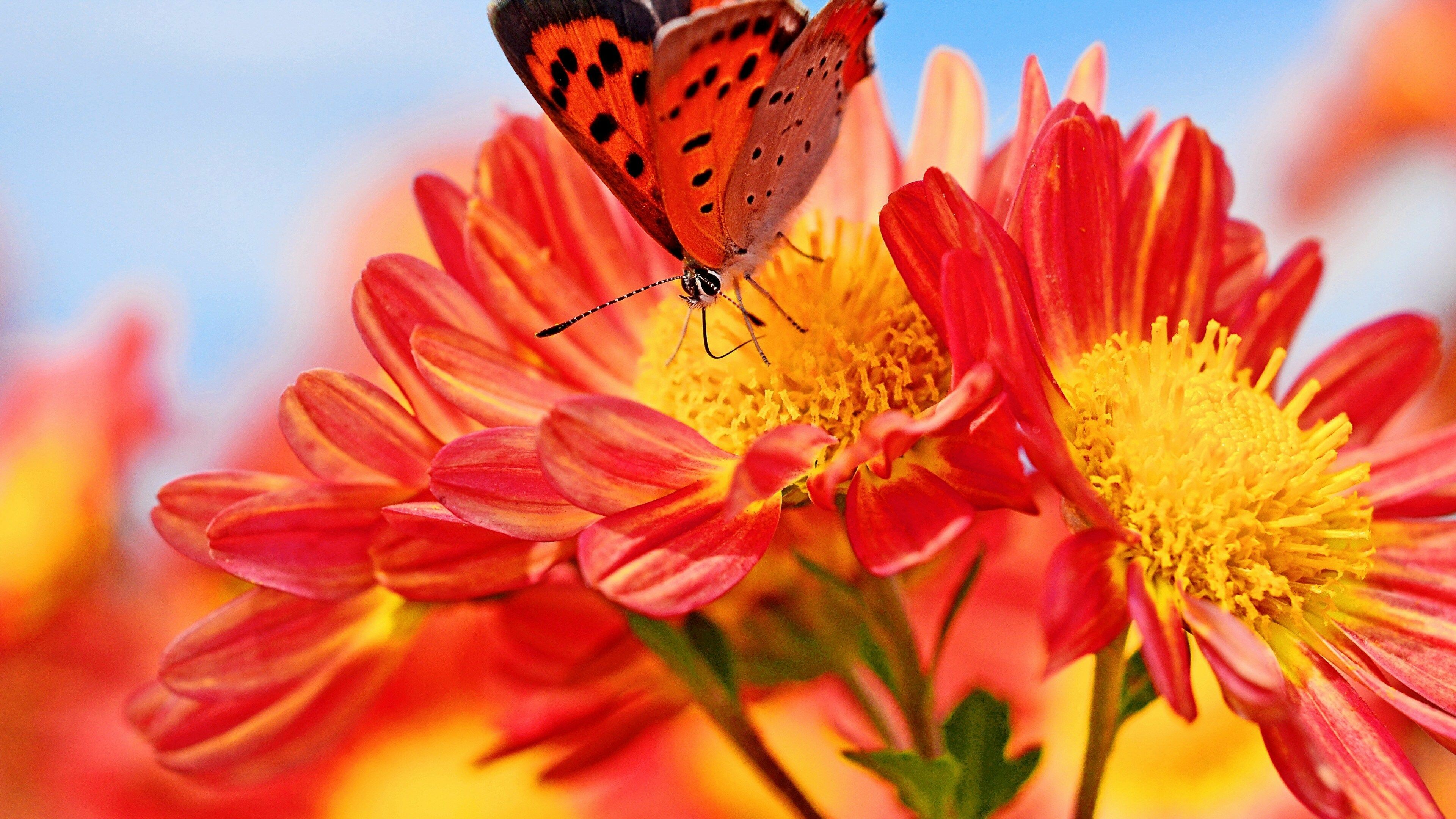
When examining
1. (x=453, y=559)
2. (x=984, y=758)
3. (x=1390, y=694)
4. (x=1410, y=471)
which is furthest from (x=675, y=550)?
(x=1410, y=471)

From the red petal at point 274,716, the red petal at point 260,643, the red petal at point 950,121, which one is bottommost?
the red petal at point 274,716

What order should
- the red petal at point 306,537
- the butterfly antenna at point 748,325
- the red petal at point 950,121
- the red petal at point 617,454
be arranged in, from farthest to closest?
the red petal at point 950,121, the butterfly antenna at point 748,325, the red petal at point 306,537, the red petal at point 617,454

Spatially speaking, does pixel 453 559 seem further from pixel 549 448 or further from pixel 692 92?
pixel 692 92

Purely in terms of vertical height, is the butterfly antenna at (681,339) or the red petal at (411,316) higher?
the red petal at (411,316)

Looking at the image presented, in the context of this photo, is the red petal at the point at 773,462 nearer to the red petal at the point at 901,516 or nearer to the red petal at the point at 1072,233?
the red petal at the point at 901,516

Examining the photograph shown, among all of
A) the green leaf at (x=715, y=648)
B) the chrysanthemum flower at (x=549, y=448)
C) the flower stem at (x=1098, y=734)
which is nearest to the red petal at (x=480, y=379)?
the chrysanthemum flower at (x=549, y=448)

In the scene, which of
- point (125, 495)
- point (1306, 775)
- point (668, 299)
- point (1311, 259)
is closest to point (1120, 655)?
point (1306, 775)

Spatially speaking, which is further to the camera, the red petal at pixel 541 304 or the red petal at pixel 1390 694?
the red petal at pixel 541 304
